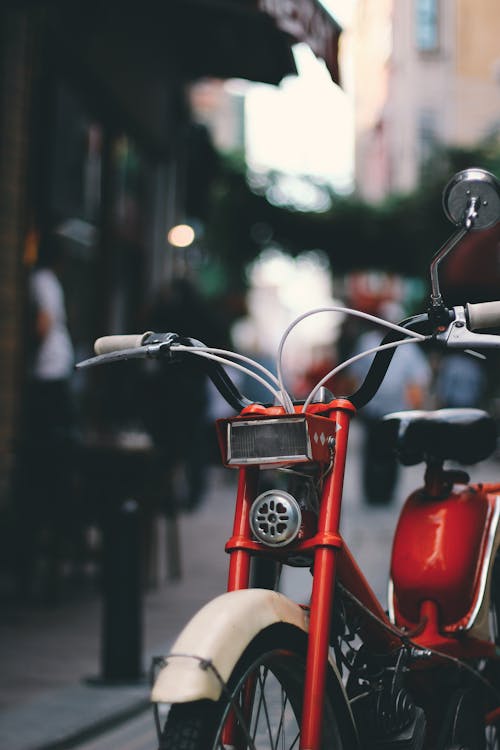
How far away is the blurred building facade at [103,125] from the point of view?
7954mm

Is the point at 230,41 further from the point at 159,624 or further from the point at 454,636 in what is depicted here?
the point at 454,636

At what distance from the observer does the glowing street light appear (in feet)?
44.0

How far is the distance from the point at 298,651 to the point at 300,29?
367 centimetres

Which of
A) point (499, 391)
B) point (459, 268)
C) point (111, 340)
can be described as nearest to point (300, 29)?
point (111, 340)

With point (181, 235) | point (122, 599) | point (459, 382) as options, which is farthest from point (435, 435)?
point (181, 235)

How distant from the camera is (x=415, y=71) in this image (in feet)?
15.4

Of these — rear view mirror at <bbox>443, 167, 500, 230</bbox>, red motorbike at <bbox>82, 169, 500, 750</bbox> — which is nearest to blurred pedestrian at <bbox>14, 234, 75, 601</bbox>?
red motorbike at <bbox>82, 169, 500, 750</bbox>

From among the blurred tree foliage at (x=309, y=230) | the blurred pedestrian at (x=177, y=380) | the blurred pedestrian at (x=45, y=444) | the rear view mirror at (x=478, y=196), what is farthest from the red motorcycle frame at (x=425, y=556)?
the blurred tree foliage at (x=309, y=230)

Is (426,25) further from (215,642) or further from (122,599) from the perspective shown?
(215,642)

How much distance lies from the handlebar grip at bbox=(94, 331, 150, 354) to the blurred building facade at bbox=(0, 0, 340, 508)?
9.45 ft

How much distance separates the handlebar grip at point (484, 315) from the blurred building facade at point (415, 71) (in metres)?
2.03

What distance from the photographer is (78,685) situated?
5121 millimetres

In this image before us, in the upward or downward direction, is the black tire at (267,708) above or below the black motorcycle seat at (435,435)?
below

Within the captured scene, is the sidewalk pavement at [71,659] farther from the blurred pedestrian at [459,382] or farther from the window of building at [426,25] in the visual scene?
the blurred pedestrian at [459,382]
